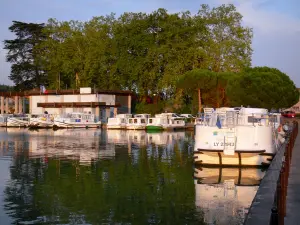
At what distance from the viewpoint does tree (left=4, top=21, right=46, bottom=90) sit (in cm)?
10662

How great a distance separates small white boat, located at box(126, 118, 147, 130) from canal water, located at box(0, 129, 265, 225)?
42.4 meters

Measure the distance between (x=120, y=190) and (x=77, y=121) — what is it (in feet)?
200

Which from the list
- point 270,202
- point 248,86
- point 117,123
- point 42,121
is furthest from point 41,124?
point 270,202

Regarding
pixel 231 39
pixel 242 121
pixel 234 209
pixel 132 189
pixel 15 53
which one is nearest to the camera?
pixel 234 209

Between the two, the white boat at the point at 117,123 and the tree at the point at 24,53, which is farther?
the tree at the point at 24,53

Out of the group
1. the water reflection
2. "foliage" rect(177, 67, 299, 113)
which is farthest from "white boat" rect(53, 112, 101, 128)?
the water reflection

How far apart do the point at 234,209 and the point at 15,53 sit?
322 ft

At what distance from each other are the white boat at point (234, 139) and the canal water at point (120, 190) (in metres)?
0.83

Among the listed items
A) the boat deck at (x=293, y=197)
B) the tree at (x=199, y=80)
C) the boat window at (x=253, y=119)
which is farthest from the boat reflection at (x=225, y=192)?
the tree at (x=199, y=80)

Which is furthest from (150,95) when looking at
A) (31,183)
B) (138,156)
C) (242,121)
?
(31,183)

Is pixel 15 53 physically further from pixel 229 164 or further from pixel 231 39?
pixel 229 164

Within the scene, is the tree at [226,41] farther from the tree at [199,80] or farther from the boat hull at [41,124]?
the boat hull at [41,124]

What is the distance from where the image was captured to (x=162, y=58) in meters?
85.9

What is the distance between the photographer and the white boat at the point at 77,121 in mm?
80062
